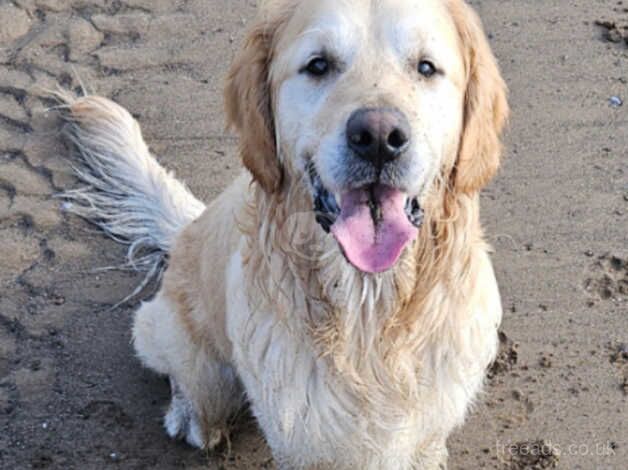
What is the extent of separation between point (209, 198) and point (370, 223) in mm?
2358

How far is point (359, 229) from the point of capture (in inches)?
123

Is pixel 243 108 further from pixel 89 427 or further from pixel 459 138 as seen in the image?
pixel 89 427

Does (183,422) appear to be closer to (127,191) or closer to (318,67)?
(127,191)

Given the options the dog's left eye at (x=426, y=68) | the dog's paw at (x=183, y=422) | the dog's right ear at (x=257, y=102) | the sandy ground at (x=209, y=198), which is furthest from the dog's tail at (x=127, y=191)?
the dog's left eye at (x=426, y=68)

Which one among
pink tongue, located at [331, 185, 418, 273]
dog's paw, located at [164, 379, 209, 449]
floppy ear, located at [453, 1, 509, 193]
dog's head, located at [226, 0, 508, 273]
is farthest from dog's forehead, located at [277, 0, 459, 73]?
dog's paw, located at [164, 379, 209, 449]

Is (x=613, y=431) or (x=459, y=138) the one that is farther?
(x=613, y=431)

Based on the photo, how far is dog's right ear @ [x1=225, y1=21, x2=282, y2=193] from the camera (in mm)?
Answer: 3299

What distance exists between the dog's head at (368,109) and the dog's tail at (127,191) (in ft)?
5.01

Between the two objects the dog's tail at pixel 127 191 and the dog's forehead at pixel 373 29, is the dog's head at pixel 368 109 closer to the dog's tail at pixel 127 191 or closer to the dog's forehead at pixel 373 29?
the dog's forehead at pixel 373 29

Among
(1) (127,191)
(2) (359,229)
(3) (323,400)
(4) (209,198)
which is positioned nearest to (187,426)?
(3) (323,400)

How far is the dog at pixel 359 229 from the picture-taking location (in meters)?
3.06

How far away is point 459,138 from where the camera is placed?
3264 millimetres

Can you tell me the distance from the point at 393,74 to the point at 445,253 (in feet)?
2.11

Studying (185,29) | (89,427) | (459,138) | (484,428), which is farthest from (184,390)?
(185,29)
